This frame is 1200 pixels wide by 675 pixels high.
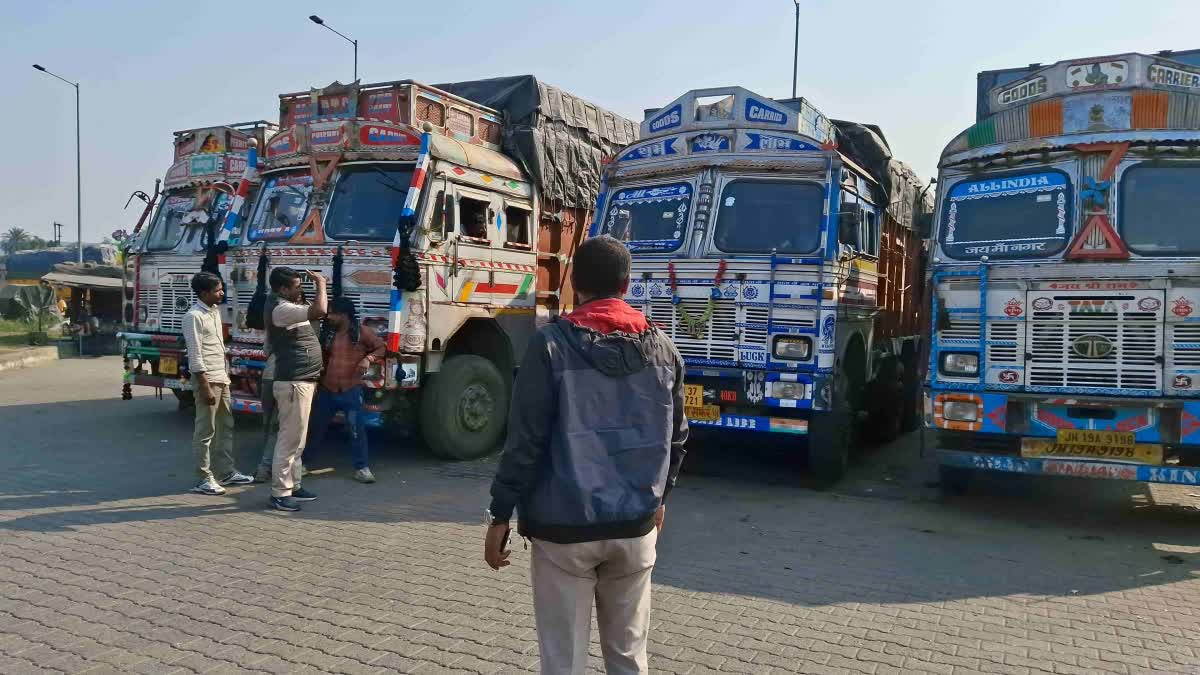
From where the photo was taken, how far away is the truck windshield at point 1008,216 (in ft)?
23.3

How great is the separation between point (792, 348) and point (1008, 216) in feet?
6.61

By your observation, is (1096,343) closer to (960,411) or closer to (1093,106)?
(960,411)

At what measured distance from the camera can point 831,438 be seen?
25.9 ft

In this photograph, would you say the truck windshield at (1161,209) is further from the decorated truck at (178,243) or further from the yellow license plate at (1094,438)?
the decorated truck at (178,243)

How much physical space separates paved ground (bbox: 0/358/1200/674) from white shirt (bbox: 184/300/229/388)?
3.30 ft

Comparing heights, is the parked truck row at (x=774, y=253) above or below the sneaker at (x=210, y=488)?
above

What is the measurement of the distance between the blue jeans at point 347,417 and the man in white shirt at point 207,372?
2.49 feet

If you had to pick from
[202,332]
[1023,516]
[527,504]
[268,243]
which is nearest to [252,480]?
[202,332]

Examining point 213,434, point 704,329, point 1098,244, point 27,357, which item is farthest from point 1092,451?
point 27,357

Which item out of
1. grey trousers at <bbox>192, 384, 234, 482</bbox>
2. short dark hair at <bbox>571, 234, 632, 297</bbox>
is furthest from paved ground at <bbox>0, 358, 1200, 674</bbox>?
short dark hair at <bbox>571, 234, 632, 297</bbox>

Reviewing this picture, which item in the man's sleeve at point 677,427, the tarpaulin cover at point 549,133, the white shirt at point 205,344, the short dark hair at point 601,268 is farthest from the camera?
the tarpaulin cover at point 549,133

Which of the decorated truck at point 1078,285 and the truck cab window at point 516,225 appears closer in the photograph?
the decorated truck at point 1078,285

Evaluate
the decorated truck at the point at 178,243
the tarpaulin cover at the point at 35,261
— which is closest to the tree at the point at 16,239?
the tarpaulin cover at the point at 35,261

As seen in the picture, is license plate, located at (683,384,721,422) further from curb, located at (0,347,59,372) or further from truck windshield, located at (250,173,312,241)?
curb, located at (0,347,59,372)
